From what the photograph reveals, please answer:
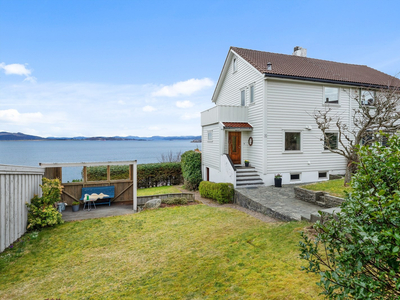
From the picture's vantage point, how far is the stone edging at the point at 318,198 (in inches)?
349

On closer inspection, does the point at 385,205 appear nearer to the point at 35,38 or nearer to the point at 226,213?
the point at 226,213

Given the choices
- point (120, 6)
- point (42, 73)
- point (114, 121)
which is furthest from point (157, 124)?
point (120, 6)

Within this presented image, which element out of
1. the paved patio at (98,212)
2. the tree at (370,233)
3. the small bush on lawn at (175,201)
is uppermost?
the tree at (370,233)

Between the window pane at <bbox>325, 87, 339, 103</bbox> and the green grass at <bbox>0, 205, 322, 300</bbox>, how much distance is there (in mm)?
10544

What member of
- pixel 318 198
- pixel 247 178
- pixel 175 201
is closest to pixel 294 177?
pixel 247 178

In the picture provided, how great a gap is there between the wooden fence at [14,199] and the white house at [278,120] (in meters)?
9.78

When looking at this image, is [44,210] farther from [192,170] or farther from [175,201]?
[192,170]

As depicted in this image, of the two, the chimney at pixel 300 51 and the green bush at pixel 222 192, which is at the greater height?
the chimney at pixel 300 51

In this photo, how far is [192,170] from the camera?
727 inches

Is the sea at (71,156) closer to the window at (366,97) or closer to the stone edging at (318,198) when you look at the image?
the stone edging at (318,198)

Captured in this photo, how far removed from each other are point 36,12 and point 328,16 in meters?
20.7

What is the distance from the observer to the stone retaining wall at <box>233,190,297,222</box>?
838cm

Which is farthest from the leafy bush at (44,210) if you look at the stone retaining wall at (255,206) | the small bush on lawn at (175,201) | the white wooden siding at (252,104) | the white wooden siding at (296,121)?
the white wooden siding at (296,121)

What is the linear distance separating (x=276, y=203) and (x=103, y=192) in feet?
29.7
